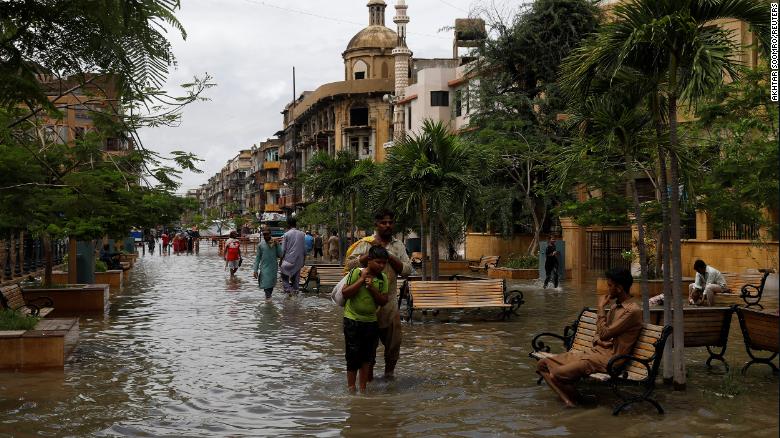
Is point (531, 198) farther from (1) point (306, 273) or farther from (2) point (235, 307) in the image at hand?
(2) point (235, 307)

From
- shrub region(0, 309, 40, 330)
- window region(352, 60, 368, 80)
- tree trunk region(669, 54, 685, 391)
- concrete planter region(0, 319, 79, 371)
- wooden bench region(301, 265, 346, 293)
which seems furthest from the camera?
window region(352, 60, 368, 80)

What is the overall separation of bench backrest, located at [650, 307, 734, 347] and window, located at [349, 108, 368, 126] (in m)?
66.7

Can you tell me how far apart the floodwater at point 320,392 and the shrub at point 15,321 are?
69cm

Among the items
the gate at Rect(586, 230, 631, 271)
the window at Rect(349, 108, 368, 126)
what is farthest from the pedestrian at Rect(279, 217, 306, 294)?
the window at Rect(349, 108, 368, 126)

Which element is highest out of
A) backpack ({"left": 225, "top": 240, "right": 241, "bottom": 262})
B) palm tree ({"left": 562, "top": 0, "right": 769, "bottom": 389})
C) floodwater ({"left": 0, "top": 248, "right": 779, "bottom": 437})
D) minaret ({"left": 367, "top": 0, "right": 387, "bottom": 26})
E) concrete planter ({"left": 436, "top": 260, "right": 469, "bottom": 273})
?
minaret ({"left": 367, "top": 0, "right": 387, "bottom": 26})

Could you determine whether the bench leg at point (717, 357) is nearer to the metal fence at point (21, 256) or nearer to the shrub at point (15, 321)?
the shrub at point (15, 321)

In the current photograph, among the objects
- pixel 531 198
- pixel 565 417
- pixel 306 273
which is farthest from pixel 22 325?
pixel 531 198

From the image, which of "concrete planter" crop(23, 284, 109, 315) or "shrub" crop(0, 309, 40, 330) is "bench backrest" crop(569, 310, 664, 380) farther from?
"concrete planter" crop(23, 284, 109, 315)

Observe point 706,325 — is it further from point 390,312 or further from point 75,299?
point 75,299

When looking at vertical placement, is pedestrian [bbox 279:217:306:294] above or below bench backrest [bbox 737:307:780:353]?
above

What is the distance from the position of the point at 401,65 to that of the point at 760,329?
56.8 metres

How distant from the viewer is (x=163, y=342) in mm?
13102

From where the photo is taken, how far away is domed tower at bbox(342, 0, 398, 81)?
79.5 meters

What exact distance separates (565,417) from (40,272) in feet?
87.4
